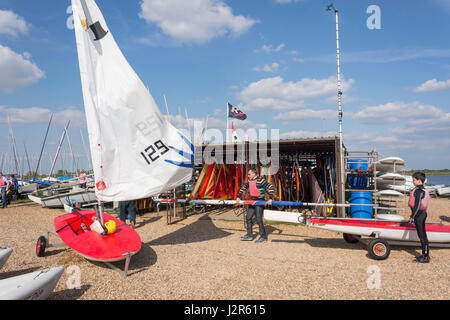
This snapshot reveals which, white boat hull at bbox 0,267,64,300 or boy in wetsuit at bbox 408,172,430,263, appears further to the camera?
boy in wetsuit at bbox 408,172,430,263

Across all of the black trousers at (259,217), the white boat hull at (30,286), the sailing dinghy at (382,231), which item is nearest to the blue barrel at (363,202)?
the sailing dinghy at (382,231)

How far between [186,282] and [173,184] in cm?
172

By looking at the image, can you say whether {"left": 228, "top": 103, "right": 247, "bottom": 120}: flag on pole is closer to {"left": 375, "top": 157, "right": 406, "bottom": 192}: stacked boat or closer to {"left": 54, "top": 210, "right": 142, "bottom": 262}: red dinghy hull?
{"left": 375, "top": 157, "right": 406, "bottom": 192}: stacked boat

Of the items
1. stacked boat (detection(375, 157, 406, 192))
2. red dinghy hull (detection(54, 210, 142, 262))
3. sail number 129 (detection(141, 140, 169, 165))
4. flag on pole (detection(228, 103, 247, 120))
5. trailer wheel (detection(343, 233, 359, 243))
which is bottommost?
trailer wheel (detection(343, 233, 359, 243))

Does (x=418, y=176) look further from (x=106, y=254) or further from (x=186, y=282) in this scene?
(x=106, y=254)

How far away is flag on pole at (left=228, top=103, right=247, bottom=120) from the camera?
10844 mm

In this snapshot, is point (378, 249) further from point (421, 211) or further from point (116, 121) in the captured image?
point (116, 121)

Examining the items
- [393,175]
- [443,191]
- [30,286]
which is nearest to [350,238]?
[393,175]

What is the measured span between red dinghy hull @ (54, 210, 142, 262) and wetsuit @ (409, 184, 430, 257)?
15.7ft

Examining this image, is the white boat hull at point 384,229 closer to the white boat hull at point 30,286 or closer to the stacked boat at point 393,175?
the stacked boat at point 393,175

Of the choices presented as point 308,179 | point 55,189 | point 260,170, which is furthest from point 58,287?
point 55,189

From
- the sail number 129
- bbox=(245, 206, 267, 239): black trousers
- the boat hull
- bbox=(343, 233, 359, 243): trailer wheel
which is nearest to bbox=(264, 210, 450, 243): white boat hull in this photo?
the boat hull

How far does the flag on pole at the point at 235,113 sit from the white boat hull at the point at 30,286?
8.38 meters

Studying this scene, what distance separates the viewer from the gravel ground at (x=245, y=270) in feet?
11.9
